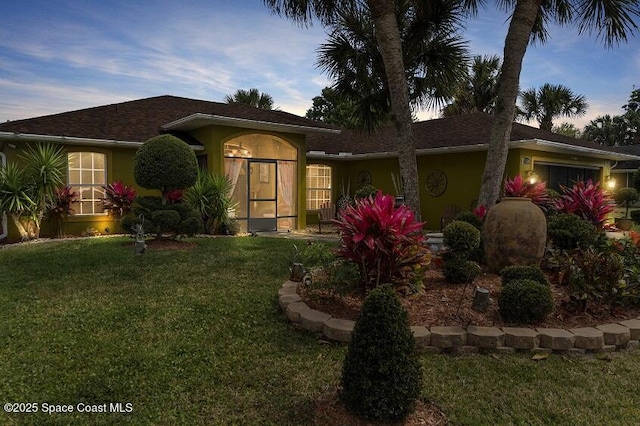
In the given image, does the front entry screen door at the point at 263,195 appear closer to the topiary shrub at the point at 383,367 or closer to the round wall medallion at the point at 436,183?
the round wall medallion at the point at 436,183

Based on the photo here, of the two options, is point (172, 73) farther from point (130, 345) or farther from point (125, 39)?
point (130, 345)

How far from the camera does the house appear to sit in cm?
1076

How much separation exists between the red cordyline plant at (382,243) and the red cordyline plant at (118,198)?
27.1ft

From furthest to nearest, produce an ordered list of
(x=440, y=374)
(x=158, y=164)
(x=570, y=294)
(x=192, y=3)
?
1. (x=192, y=3)
2. (x=158, y=164)
3. (x=570, y=294)
4. (x=440, y=374)

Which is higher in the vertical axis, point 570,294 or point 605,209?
point 605,209

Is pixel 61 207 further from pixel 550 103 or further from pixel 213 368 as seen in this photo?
pixel 550 103

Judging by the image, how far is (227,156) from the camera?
11570mm

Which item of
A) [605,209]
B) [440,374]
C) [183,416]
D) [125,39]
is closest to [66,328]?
[183,416]

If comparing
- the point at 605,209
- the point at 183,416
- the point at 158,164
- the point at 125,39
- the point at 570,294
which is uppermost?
the point at 125,39

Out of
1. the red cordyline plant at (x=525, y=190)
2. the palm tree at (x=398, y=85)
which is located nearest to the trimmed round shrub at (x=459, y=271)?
the red cordyline plant at (x=525, y=190)

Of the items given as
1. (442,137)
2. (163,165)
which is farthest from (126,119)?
(442,137)

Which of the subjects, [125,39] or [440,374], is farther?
[125,39]

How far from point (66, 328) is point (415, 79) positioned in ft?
30.8

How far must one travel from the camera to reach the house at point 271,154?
35.3 feet
